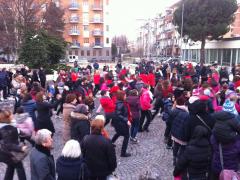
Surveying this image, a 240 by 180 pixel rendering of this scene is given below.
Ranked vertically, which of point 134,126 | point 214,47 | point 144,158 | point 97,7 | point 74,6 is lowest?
point 144,158

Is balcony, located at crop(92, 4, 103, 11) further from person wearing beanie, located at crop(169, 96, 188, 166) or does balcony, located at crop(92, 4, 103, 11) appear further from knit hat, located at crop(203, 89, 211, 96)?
person wearing beanie, located at crop(169, 96, 188, 166)

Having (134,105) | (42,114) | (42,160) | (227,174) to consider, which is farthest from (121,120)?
(227,174)

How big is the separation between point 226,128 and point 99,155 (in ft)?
6.74

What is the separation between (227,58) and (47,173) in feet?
129

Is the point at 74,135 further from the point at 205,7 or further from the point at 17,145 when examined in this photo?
the point at 205,7

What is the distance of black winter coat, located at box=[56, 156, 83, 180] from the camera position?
4.49 meters

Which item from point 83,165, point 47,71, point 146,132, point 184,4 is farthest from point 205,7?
point 83,165

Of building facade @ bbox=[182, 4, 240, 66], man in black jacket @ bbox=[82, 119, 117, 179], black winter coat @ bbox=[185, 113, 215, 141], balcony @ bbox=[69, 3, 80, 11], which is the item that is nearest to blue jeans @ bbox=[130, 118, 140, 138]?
black winter coat @ bbox=[185, 113, 215, 141]

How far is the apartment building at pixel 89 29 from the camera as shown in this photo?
71375 millimetres

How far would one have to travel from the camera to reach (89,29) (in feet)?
238

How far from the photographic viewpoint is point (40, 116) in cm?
808

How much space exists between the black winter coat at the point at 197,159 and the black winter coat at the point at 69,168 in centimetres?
168

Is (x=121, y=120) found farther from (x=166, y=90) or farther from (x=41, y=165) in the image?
(x=41, y=165)

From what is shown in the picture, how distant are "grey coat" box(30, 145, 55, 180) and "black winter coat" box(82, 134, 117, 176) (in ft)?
2.02
